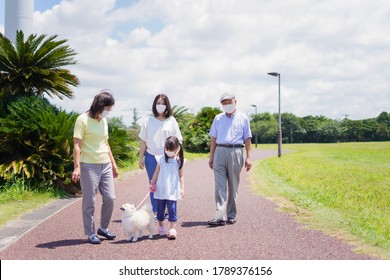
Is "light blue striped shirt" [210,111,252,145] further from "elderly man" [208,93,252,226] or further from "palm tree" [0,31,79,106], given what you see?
"palm tree" [0,31,79,106]

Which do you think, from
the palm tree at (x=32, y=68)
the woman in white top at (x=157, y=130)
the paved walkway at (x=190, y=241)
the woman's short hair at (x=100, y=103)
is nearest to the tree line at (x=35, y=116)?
the palm tree at (x=32, y=68)

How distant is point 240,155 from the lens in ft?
22.9

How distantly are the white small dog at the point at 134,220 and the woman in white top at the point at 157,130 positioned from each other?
0.89 m

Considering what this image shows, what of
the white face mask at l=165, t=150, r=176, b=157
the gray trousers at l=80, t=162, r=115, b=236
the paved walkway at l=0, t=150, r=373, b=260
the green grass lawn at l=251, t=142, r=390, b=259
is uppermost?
the white face mask at l=165, t=150, r=176, b=157

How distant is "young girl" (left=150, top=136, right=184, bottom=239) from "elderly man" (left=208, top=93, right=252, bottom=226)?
97 cm

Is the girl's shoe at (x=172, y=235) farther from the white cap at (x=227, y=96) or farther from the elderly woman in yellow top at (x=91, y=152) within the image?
the white cap at (x=227, y=96)

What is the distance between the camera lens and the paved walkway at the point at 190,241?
5234 mm

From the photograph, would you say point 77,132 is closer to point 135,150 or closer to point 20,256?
point 20,256

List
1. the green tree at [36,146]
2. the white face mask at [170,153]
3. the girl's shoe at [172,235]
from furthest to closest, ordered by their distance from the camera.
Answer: the green tree at [36,146] < the white face mask at [170,153] < the girl's shoe at [172,235]

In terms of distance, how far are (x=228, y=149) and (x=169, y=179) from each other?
50.9 inches

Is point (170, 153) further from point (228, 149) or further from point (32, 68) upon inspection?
point (32, 68)

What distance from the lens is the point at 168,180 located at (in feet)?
19.7

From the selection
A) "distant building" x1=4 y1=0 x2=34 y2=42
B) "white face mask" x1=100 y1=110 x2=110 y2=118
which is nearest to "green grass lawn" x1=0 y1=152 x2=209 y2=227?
"white face mask" x1=100 y1=110 x2=110 y2=118

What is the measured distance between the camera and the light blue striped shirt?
691cm
